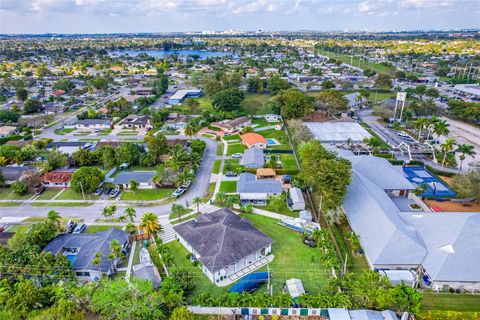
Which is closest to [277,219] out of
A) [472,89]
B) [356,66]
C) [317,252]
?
[317,252]

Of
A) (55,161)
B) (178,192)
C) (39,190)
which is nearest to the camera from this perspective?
(178,192)

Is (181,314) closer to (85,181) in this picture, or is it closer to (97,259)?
A: (97,259)

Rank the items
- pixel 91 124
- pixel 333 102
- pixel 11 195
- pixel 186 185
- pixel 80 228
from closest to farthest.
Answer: pixel 80 228
pixel 11 195
pixel 186 185
pixel 91 124
pixel 333 102

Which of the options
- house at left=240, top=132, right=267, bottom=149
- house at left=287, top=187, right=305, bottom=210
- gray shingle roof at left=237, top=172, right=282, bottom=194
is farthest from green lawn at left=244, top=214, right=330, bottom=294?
house at left=240, top=132, right=267, bottom=149

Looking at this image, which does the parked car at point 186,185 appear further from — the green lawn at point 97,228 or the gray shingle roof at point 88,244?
the gray shingle roof at point 88,244

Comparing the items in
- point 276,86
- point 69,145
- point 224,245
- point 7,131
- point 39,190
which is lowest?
point 39,190

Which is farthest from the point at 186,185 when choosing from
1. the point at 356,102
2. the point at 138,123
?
the point at 356,102
